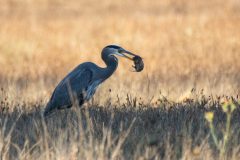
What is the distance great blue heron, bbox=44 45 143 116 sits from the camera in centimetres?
899

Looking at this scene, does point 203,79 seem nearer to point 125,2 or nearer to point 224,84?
point 224,84

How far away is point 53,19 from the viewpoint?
24500mm

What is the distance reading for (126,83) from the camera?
12359mm

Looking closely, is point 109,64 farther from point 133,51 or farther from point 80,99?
point 133,51

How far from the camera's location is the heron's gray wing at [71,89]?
8.97 metres

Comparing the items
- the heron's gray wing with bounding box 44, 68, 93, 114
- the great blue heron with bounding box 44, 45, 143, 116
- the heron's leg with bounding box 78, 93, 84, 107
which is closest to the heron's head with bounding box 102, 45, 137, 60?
the great blue heron with bounding box 44, 45, 143, 116

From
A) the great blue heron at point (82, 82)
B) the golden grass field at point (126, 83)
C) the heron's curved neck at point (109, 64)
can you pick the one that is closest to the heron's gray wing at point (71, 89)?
the great blue heron at point (82, 82)

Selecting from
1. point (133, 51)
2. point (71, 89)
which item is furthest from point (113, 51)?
point (133, 51)

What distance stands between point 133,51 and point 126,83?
4174mm

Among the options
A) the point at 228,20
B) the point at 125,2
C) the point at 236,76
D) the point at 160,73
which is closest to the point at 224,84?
the point at 236,76

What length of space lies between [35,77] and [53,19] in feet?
36.9

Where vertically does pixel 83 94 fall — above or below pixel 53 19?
below

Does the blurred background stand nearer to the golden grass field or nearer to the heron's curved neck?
the golden grass field

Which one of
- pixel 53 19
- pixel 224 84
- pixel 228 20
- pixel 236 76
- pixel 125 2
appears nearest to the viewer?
pixel 224 84
